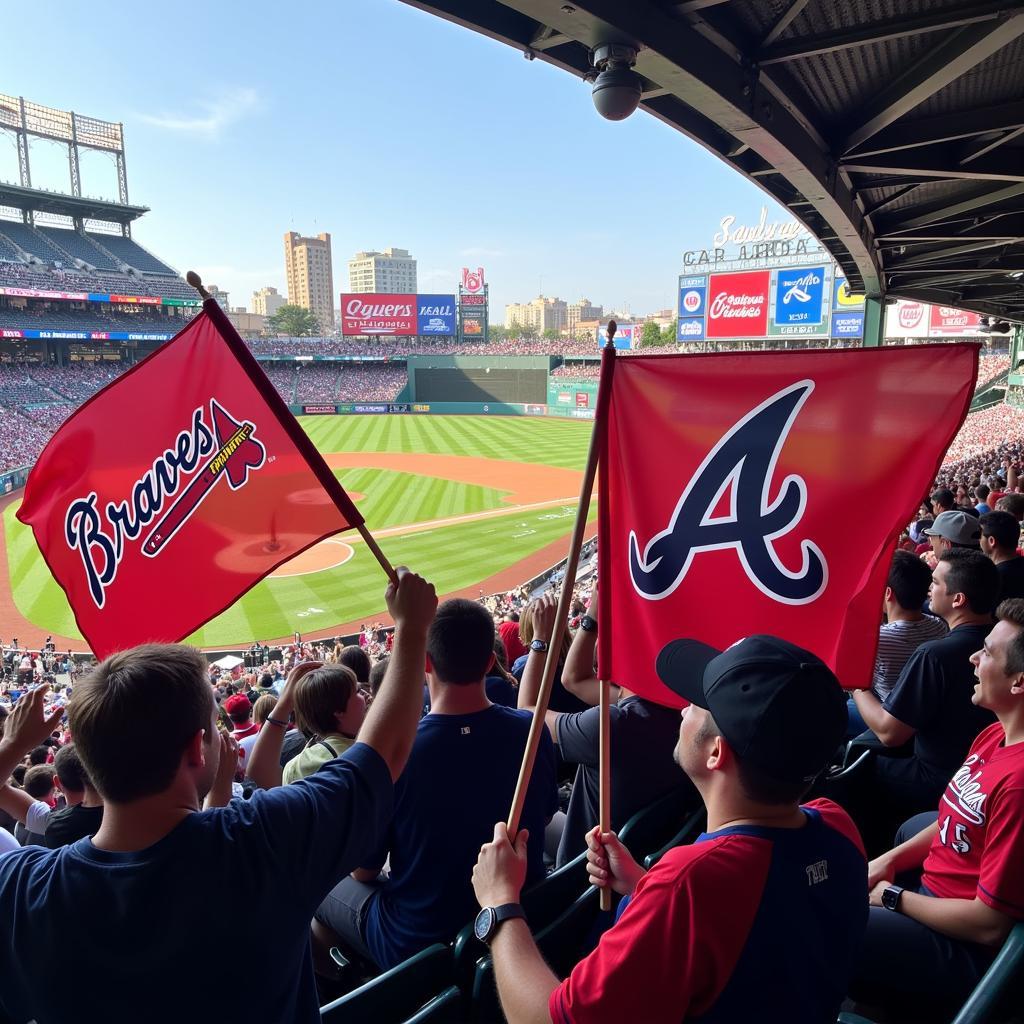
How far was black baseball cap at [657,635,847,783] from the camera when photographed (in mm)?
1574

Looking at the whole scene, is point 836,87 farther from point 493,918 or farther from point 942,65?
point 493,918

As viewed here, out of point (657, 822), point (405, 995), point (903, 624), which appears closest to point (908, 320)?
point (903, 624)

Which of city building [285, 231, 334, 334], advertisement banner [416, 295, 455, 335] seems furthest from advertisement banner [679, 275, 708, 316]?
city building [285, 231, 334, 334]

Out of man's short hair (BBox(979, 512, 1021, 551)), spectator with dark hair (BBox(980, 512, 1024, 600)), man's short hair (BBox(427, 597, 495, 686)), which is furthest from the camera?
man's short hair (BBox(979, 512, 1021, 551))

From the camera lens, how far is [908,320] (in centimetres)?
4888

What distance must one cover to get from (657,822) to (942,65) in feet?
15.5

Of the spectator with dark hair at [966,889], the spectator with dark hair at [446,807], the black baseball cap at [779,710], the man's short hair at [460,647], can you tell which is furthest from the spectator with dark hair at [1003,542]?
the black baseball cap at [779,710]

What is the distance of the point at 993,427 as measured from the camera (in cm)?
3166

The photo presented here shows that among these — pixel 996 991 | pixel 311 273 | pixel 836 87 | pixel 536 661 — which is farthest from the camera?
pixel 311 273

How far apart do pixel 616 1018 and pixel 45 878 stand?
121 centimetres

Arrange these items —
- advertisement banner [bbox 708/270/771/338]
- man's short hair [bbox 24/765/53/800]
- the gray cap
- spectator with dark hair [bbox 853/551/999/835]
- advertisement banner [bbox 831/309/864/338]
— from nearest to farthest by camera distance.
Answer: spectator with dark hair [bbox 853/551/999/835] → man's short hair [bbox 24/765/53/800] → the gray cap → advertisement banner [bbox 831/309/864/338] → advertisement banner [bbox 708/270/771/338]

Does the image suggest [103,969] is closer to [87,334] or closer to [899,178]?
[899,178]

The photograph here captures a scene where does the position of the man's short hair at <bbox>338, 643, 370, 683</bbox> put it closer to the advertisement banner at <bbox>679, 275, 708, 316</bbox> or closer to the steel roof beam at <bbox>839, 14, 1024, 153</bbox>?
the steel roof beam at <bbox>839, 14, 1024, 153</bbox>

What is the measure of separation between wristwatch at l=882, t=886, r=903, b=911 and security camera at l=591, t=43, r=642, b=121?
3319mm
